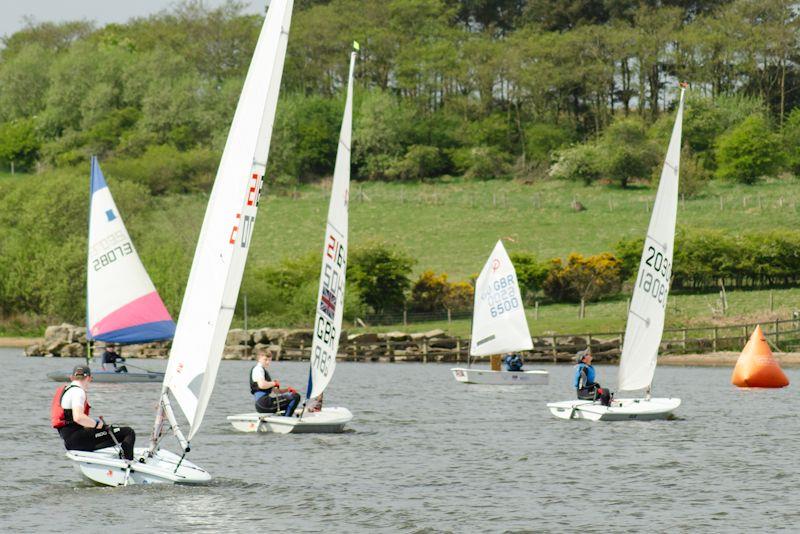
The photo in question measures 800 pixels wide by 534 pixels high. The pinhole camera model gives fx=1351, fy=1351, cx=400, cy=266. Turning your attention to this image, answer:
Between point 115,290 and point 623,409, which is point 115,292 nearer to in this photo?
point 115,290

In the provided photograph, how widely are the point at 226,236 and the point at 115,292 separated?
2596 cm

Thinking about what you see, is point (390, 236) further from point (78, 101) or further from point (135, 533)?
point (135, 533)

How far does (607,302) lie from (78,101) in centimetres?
7677

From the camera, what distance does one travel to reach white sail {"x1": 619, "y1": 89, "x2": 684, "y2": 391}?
1188 inches

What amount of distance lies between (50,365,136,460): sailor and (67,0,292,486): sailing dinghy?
56.0 inches

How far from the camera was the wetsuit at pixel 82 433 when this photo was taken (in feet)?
66.7

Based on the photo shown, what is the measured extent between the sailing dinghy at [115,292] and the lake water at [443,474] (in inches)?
170

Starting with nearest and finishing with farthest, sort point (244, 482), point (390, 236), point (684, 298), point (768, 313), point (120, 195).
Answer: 1. point (244, 482)
2. point (768, 313)
3. point (684, 298)
4. point (120, 195)
5. point (390, 236)

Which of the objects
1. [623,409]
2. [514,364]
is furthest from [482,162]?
[623,409]

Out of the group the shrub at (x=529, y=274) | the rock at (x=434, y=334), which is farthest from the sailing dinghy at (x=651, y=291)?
the shrub at (x=529, y=274)

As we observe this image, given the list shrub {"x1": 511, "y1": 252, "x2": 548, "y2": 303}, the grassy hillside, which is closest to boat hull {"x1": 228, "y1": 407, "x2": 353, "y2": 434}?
shrub {"x1": 511, "y1": 252, "x2": 548, "y2": 303}

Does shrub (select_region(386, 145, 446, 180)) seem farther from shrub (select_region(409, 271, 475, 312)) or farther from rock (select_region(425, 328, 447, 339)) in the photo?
rock (select_region(425, 328, 447, 339))

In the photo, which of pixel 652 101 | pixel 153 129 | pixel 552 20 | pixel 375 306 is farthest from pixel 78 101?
pixel 375 306

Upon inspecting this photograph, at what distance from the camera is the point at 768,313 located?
63.8 metres
